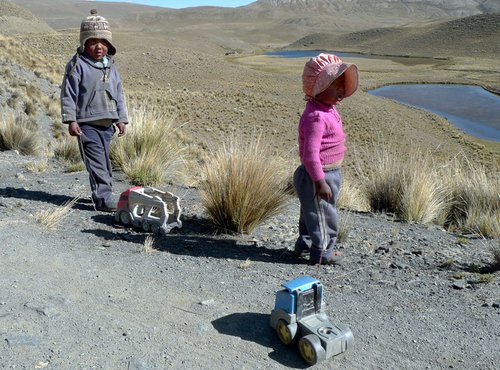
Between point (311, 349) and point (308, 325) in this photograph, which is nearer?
point (311, 349)

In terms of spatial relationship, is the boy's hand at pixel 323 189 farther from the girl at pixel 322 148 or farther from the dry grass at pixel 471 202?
the dry grass at pixel 471 202

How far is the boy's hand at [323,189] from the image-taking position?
4.45m

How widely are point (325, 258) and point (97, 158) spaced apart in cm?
265

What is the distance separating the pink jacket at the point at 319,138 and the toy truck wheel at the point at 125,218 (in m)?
1.83

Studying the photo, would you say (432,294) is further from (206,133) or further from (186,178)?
(206,133)

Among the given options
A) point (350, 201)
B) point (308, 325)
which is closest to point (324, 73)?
point (308, 325)

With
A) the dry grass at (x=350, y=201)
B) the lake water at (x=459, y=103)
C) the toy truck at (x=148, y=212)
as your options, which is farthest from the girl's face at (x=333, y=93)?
the lake water at (x=459, y=103)

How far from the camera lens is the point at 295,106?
115 ft

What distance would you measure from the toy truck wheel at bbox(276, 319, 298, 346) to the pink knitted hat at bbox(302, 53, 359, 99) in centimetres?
182

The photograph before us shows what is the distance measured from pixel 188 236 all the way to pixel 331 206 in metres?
1.38

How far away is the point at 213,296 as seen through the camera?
4004 mm

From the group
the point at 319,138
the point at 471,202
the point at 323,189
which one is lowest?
the point at 471,202

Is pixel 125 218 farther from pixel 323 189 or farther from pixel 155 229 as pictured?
pixel 323 189

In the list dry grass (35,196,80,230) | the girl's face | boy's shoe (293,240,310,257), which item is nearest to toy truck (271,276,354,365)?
boy's shoe (293,240,310,257)
